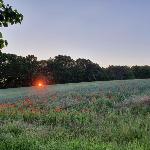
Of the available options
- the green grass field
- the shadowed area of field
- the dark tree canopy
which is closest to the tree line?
the shadowed area of field

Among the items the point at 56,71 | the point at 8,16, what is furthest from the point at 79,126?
the point at 56,71

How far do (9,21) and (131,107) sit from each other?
53.8 ft

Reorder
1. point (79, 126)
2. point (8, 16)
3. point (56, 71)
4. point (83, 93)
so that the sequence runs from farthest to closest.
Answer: point (56, 71) < point (83, 93) < point (79, 126) < point (8, 16)

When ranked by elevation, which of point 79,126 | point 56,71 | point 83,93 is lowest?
point 79,126

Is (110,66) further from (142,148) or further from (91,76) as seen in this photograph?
(142,148)

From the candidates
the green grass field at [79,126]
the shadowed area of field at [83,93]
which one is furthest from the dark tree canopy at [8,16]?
the shadowed area of field at [83,93]

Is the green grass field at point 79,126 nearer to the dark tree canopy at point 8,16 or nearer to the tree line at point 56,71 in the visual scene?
the dark tree canopy at point 8,16

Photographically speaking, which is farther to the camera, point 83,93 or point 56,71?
point 56,71

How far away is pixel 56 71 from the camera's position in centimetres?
9312

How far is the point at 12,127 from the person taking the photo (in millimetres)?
19203

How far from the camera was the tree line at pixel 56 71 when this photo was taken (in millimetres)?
85175

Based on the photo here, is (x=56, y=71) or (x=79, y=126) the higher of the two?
(x=56, y=71)

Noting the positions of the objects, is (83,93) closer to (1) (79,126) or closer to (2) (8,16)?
(1) (79,126)

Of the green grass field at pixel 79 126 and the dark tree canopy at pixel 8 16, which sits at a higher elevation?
the dark tree canopy at pixel 8 16
